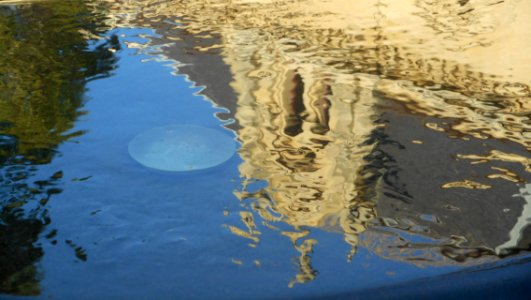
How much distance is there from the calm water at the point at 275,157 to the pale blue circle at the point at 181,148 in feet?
0.05

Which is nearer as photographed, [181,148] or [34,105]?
[181,148]

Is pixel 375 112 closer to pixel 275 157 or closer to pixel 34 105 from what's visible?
pixel 275 157

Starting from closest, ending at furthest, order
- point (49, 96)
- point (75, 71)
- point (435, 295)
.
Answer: point (435, 295) → point (49, 96) → point (75, 71)

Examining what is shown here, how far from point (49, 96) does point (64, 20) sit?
728mm

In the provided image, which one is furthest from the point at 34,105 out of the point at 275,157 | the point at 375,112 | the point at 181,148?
the point at 375,112

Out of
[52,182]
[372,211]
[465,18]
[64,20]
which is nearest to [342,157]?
[372,211]

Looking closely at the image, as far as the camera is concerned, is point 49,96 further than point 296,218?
Yes

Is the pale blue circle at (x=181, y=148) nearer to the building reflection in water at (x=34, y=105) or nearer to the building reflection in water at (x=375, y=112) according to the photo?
the building reflection in water at (x=375, y=112)

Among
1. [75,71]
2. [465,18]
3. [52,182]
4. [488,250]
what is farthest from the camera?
[465,18]

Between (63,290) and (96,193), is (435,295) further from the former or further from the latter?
(96,193)

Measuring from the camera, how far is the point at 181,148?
122 centimetres

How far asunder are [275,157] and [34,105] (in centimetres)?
63

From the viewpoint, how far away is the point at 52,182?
108cm

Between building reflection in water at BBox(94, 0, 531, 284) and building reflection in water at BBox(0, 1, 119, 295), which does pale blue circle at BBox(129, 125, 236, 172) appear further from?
building reflection in water at BBox(0, 1, 119, 295)
